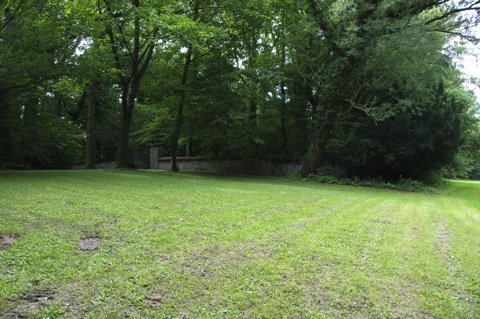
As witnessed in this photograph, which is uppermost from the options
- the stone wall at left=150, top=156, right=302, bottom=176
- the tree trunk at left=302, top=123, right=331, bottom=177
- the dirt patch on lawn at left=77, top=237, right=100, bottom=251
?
the tree trunk at left=302, top=123, right=331, bottom=177

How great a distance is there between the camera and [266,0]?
49.0 ft

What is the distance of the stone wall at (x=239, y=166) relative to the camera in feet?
64.7

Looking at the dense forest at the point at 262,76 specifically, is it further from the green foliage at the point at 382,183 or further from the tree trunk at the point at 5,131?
the green foliage at the point at 382,183

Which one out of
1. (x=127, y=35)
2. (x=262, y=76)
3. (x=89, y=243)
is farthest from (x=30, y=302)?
(x=127, y=35)

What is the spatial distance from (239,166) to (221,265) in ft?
58.5

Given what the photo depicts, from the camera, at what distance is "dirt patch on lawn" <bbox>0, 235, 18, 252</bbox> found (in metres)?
3.24

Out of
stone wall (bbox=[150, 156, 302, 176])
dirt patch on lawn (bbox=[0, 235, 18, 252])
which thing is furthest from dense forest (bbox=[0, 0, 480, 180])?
dirt patch on lawn (bbox=[0, 235, 18, 252])

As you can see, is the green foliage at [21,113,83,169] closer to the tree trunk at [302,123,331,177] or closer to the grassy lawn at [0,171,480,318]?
the grassy lawn at [0,171,480,318]

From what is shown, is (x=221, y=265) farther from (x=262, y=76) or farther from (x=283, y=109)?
(x=283, y=109)

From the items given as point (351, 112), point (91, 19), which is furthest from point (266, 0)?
point (91, 19)

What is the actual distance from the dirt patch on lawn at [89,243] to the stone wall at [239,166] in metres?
16.0

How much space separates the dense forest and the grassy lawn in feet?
22.2

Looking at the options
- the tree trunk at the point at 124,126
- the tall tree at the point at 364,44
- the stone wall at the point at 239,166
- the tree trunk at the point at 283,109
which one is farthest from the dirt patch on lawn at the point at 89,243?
the stone wall at the point at 239,166

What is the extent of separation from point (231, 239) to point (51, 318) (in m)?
2.15
